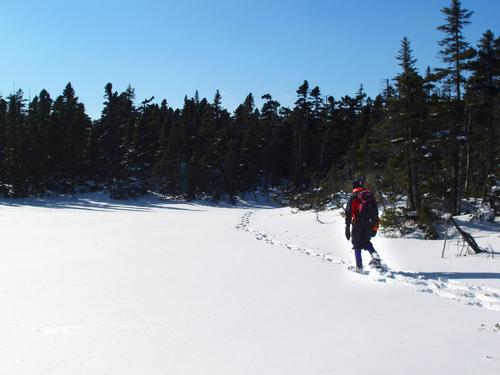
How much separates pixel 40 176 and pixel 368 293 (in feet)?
166

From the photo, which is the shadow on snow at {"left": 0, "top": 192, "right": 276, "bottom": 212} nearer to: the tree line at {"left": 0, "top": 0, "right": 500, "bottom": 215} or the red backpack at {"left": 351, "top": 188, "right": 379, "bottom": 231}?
the tree line at {"left": 0, "top": 0, "right": 500, "bottom": 215}

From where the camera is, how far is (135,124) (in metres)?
64.2

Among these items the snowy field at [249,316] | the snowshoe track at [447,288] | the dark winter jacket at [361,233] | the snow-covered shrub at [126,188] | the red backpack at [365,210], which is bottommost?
the snowy field at [249,316]

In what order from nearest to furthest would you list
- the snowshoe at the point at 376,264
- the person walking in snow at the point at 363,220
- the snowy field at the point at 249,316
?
the snowy field at the point at 249,316 → the snowshoe at the point at 376,264 → the person walking in snow at the point at 363,220

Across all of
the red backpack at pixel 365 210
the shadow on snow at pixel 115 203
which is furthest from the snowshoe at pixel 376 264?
the shadow on snow at pixel 115 203

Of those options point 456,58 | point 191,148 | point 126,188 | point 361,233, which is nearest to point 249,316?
point 361,233

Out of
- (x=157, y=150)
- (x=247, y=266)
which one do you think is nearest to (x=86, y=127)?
(x=157, y=150)

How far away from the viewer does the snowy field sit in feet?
12.1

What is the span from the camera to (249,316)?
203 inches

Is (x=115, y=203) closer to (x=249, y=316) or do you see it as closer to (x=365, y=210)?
(x=365, y=210)

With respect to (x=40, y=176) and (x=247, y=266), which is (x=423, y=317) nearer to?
(x=247, y=266)

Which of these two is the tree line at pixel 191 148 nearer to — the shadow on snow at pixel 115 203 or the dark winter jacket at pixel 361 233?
the shadow on snow at pixel 115 203

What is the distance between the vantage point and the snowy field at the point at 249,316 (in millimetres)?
3691

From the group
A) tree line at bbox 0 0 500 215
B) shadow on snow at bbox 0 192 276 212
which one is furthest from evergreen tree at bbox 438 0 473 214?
shadow on snow at bbox 0 192 276 212
